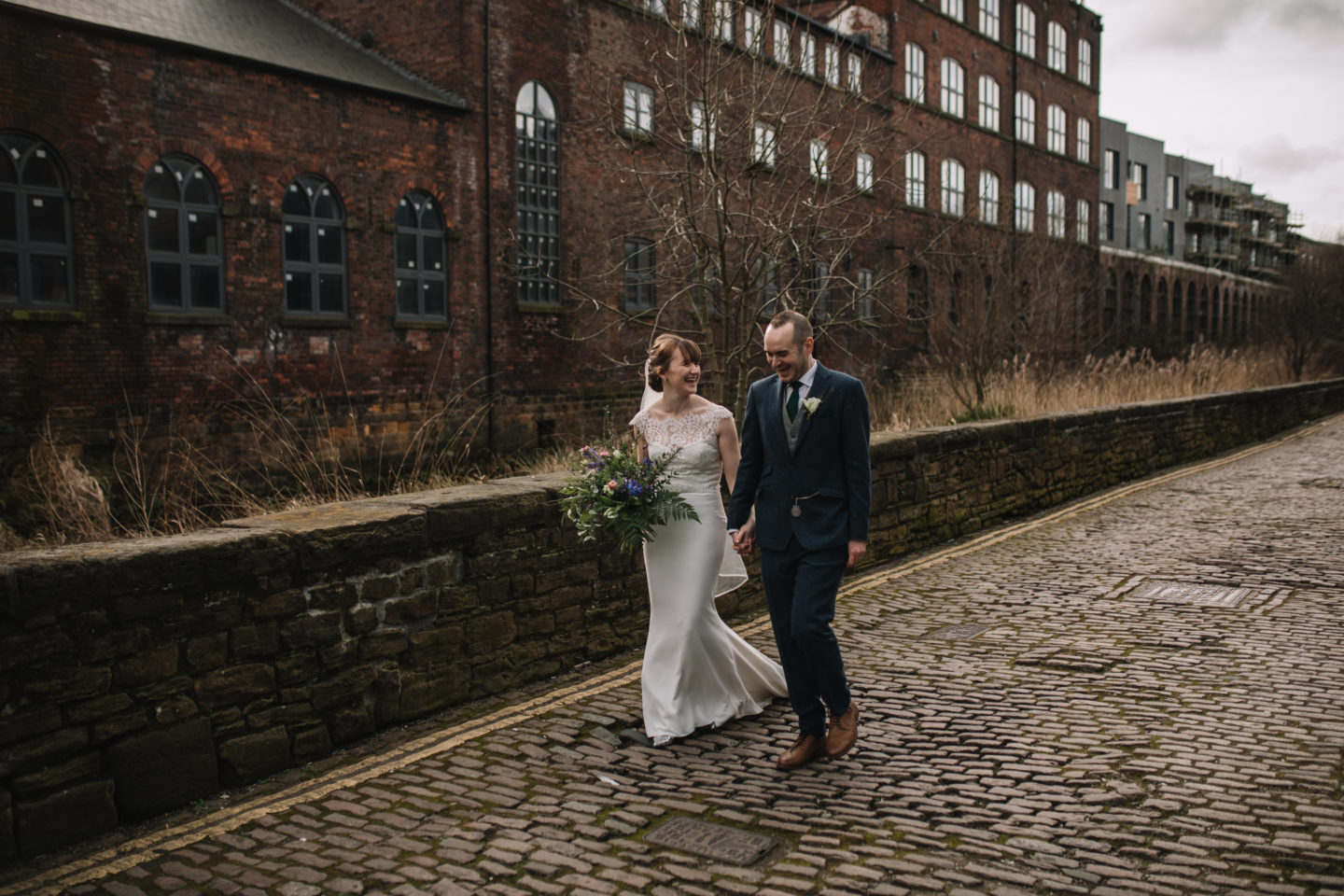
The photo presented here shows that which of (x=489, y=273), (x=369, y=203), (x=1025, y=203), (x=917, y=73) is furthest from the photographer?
(x=1025, y=203)

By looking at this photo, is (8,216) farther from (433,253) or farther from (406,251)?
(433,253)

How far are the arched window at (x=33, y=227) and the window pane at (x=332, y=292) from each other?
4.09 metres

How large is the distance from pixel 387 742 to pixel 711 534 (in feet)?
6.25

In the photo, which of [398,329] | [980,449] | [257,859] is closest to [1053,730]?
[257,859]

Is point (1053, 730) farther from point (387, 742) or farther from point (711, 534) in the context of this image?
point (387, 742)

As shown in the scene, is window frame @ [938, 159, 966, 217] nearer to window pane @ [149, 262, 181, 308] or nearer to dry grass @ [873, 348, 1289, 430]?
dry grass @ [873, 348, 1289, 430]

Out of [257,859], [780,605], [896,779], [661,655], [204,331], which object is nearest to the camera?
[257,859]

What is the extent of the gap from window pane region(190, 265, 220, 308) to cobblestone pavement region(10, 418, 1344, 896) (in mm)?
12579

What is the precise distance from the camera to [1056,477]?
45.4ft

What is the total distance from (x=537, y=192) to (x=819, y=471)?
18.1 m

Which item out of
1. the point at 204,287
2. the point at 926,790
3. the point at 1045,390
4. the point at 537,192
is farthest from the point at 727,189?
the point at 537,192

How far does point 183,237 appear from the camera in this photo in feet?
54.9

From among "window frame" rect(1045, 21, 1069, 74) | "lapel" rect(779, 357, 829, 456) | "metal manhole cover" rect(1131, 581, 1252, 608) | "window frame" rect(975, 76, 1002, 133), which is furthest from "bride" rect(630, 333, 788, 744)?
"window frame" rect(1045, 21, 1069, 74)

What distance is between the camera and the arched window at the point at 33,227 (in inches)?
583
